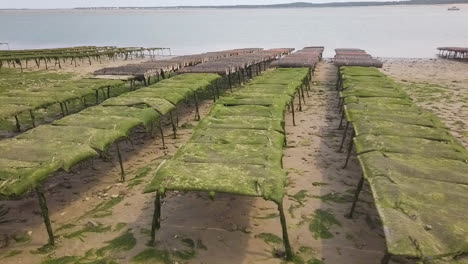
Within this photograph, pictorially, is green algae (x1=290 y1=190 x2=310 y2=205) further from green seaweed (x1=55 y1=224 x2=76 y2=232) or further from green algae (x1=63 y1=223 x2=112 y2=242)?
green seaweed (x1=55 y1=224 x2=76 y2=232)

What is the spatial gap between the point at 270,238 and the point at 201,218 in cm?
183

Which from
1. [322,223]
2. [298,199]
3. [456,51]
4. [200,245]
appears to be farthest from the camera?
[456,51]

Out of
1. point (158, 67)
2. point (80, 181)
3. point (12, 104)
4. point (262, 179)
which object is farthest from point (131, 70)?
point (262, 179)

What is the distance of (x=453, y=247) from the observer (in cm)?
548

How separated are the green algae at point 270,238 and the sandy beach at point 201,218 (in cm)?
2

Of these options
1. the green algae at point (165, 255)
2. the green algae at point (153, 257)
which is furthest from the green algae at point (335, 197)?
the green algae at point (153, 257)

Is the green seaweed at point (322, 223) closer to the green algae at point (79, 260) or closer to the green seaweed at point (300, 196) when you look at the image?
the green seaweed at point (300, 196)

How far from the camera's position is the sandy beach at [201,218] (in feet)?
24.9

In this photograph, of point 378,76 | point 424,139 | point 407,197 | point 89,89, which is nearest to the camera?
point 407,197

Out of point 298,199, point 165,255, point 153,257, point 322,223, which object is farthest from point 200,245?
point 298,199

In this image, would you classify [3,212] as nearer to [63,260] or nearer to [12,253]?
[12,253]

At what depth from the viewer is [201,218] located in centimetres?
880

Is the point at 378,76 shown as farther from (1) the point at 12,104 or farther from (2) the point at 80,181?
(1) the point at 12,104

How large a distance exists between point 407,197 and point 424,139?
3.91m
